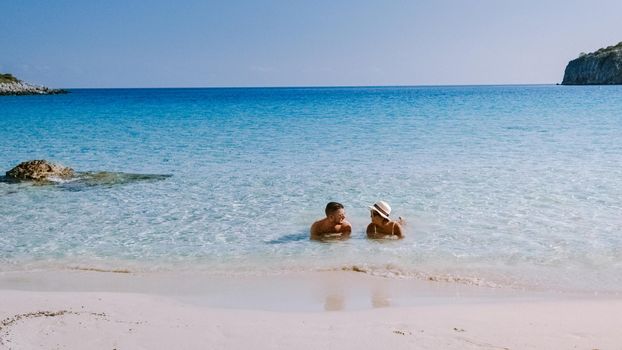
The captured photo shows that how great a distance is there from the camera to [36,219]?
10969 mm

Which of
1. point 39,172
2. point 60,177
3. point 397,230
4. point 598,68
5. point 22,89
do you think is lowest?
point 60,177

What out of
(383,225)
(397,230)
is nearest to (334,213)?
(383,225)

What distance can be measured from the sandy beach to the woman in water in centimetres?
190

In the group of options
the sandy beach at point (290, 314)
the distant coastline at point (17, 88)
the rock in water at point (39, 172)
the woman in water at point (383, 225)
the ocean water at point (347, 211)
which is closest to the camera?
the sandy beach at point (290, 314)

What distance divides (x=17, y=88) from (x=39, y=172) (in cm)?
10712

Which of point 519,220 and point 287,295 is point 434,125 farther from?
point 287,295

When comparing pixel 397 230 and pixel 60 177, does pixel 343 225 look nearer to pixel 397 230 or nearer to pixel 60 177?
pixel 397 230

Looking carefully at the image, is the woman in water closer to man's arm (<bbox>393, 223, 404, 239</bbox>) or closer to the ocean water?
man's arm (<bbox>393, 223, 404, 239</bbox>)

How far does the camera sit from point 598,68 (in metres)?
139

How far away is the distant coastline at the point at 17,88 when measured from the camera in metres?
105

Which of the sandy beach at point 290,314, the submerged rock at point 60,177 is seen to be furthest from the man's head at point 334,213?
the submerged rock at point 60,177

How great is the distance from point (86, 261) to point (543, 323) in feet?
21.2

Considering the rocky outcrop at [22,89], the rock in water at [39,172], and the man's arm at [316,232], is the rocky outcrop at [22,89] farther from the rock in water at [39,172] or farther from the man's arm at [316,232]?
the man's arm at [316,232]

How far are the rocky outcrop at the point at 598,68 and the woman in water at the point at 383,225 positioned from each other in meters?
142
